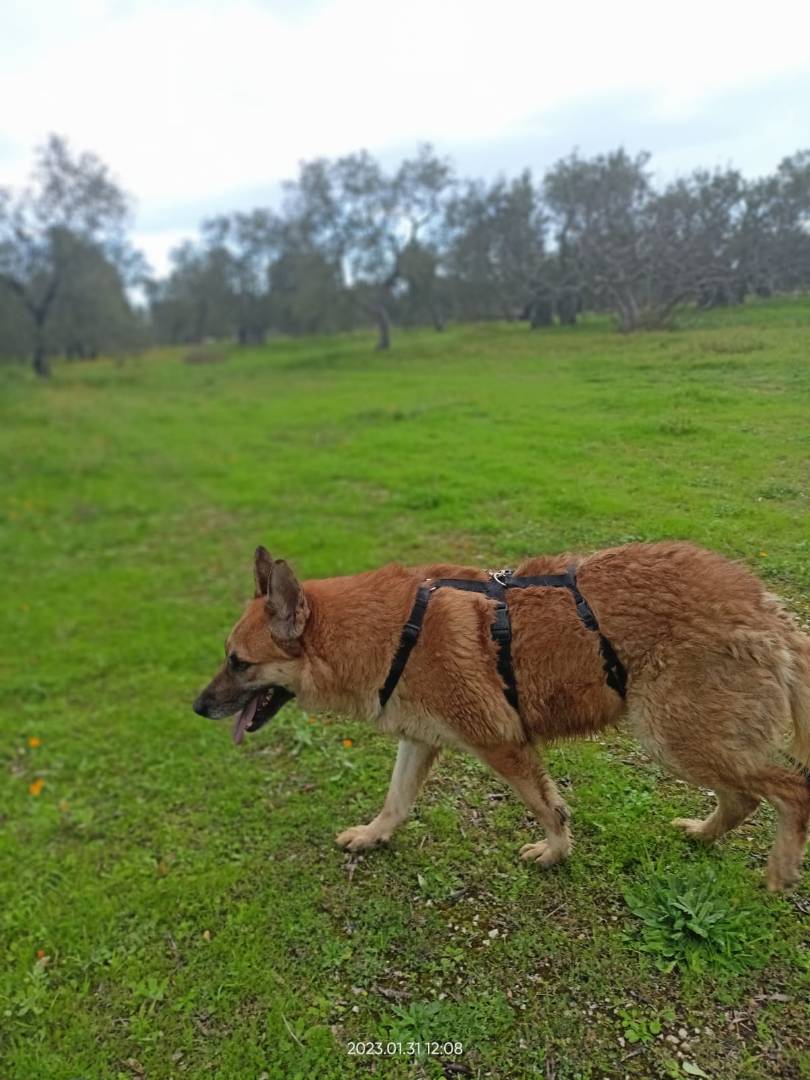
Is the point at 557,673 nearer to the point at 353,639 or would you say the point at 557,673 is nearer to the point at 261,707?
the point at 353,639

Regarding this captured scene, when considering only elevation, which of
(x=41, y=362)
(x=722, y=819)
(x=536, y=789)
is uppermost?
(x=41, y=362)

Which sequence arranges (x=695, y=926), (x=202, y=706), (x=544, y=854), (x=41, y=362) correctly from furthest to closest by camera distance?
(x=41, y=362)
(x=202, y=706)
(x=544, y=854)
(x=695, y=926)

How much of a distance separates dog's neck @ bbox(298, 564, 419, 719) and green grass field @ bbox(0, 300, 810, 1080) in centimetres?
113

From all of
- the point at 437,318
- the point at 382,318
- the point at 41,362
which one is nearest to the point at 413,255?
the point at 382,318

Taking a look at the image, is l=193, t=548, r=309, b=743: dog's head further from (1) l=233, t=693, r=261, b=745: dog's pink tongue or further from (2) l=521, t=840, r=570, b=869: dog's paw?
(2) l=521, t=840, r=570, b=869: dog's paw

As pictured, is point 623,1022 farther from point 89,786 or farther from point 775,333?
point 89,786

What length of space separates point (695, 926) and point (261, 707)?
97.1 inches

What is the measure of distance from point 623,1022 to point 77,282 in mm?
45212

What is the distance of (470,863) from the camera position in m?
3.87

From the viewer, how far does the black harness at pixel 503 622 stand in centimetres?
312

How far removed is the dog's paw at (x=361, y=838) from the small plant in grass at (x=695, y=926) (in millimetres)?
1512

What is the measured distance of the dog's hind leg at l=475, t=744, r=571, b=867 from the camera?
345 centimetres

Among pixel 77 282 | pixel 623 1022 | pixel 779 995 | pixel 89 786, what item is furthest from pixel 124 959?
pixel 77 282

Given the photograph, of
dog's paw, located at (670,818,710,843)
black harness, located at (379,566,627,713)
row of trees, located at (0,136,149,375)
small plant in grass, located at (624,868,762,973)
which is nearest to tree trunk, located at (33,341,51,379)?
row of trees, located at (0,136,149,375)
